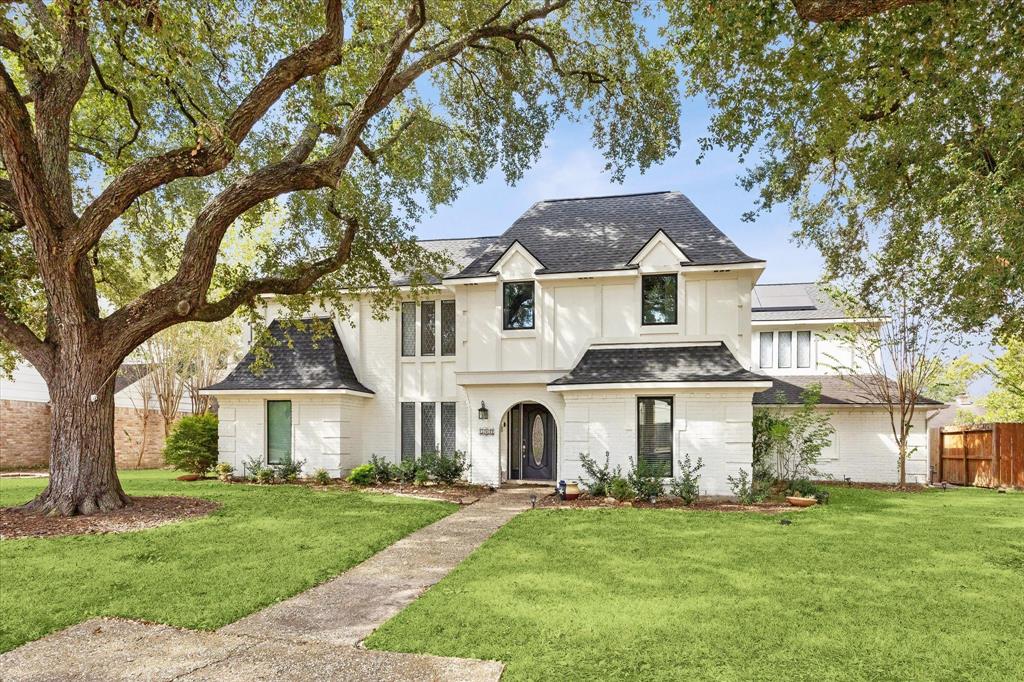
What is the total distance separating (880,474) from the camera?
763 inches

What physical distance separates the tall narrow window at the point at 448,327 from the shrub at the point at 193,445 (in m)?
7.73

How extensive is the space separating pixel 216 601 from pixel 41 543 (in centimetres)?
454

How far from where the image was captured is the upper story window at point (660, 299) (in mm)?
15602

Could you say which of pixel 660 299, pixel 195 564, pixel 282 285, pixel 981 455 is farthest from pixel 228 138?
pixel 981 455

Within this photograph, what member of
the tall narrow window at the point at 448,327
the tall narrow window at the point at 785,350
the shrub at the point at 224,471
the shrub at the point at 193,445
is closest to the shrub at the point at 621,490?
the tall narrow window at the point at 448,327

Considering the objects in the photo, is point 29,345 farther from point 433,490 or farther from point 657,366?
point 657,366

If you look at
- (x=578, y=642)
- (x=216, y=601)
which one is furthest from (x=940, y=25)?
(x=216, y=601)

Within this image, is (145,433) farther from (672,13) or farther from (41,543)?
(672,13)

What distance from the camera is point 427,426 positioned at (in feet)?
59.0

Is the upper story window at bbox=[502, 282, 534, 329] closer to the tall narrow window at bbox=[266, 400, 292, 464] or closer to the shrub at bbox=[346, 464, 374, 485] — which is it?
the shrub at bbox=[346, 464, 374, 485]

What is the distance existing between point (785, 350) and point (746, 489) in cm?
1079

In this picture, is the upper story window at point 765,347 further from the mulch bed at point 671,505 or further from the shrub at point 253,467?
the shrub at point 253,467

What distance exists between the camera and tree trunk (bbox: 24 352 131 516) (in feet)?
36.1

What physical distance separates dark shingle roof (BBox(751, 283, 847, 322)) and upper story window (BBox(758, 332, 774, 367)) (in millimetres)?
681
